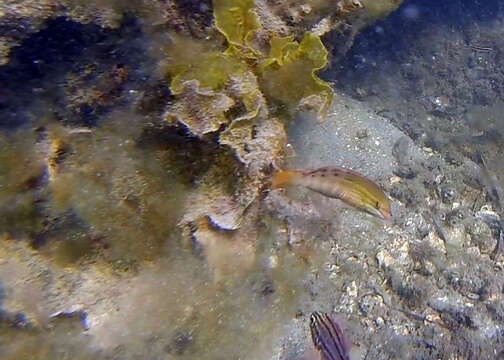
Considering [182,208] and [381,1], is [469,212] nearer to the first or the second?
[381,1]

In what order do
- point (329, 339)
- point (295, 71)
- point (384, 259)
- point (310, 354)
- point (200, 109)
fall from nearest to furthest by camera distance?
point (329, 339) → point (200, 109) → point (295, 71) → point (310, 354) → point (384, 259)

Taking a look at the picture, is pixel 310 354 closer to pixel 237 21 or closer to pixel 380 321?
pixel 380 321

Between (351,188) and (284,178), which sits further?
(284,178)

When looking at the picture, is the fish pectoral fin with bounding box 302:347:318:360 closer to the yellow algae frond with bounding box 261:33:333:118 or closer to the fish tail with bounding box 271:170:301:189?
the fish tail with bounding box 271:170:301:189

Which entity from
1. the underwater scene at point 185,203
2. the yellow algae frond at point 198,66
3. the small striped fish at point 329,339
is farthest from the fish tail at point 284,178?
the small striped fish at point 329,339

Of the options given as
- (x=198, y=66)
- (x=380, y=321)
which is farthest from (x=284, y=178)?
(x=380, y=321)

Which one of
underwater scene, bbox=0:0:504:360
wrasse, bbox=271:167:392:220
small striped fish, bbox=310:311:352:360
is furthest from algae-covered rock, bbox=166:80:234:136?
small striped fish, bbox=310:311:352:360

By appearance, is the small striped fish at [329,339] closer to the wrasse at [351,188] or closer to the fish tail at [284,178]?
the wrasse at [351,188]
